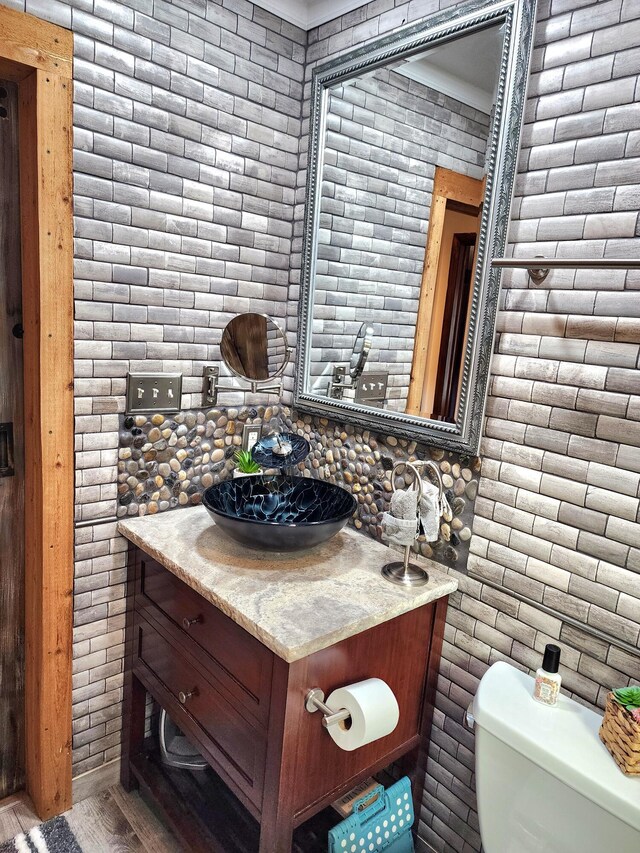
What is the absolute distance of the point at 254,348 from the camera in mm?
1831

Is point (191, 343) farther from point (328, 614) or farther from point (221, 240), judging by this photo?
point (328, 614)

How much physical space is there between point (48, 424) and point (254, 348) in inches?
26.0

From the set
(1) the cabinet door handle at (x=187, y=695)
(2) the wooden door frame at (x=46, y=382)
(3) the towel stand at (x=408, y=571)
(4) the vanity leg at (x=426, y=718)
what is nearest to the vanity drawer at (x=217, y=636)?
Answer: (1) the cabinet door handle at (x=187, y=695)

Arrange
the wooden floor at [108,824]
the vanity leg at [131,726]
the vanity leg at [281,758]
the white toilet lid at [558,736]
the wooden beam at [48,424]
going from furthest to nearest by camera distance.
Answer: the vanity leg at [131,726]
the wooden floor at [108,824]
the wooden beam at [48,424]
the vanity leg at [281,758]
the white toilet lid at [558,736]

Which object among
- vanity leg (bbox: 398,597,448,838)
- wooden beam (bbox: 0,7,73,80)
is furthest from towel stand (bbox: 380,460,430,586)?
wooden beam (bbox: 0,7,73,80)

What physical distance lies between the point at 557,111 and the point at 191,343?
1124 millimetres

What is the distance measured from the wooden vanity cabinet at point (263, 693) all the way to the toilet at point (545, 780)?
25 cm

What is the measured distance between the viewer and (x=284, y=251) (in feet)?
6.25

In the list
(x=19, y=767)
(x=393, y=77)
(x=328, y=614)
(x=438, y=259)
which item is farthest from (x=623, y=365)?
(x=19, y=767)

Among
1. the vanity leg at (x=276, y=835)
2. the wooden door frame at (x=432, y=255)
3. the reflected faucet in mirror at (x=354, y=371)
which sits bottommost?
the vanity leg at (x=276, y=835)

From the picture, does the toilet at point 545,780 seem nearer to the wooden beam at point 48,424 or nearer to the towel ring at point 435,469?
the towel ring at point 435,469

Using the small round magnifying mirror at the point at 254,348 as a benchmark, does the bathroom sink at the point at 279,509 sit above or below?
below

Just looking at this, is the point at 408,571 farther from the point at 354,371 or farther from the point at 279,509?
the point at 354,371

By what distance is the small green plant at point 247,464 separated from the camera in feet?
5.96
